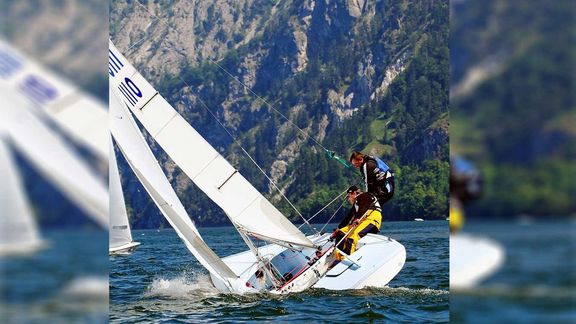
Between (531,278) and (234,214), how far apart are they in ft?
33.0

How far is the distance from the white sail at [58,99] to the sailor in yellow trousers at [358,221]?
905 centimetres

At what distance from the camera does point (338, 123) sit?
95.9m

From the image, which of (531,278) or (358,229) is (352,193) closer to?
(358,229)

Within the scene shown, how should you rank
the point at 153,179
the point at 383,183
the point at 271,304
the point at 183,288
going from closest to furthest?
the point at 271,304 → the point at 153,179 → the point at 383,183 → the point at 183,288

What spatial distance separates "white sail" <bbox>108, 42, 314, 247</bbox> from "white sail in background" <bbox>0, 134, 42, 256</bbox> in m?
8.79

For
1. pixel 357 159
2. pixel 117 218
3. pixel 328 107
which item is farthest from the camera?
pixel 328 107

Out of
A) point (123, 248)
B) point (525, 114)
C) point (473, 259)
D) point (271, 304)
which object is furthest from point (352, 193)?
point (525, 114)

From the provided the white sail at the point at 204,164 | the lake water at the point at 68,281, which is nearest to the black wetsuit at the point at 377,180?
the white sail at the point at 204,164

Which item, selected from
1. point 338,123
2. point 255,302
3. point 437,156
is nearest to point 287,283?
point 255,302

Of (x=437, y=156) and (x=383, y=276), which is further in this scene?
(x=437, y=156)

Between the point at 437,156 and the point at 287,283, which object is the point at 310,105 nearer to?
the point at 437,156

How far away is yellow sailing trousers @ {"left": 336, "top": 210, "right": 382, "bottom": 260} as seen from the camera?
12.9m

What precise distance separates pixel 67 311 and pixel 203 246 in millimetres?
8738

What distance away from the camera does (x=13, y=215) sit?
3.94m
